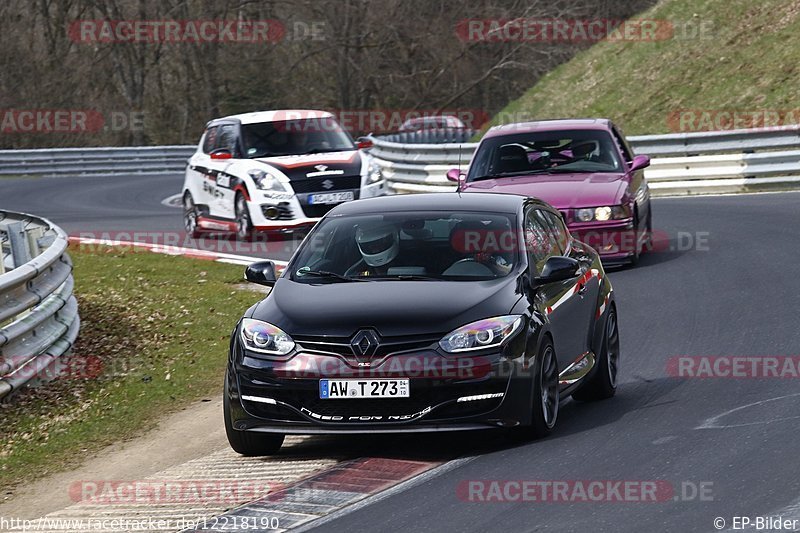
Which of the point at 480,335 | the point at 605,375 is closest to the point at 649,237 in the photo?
the point at 605,375

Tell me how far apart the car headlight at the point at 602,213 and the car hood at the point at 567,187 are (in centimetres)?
5

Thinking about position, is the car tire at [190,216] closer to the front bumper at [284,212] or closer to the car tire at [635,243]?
the front bumper at [284,212]

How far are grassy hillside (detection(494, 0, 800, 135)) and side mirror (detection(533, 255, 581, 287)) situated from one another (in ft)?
72.1

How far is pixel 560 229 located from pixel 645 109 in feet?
80.2

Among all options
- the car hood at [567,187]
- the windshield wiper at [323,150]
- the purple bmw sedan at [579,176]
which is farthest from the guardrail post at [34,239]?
the windshield wiper at [323,150]

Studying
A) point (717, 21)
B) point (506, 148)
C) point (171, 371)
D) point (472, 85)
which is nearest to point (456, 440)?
point (171, 371)

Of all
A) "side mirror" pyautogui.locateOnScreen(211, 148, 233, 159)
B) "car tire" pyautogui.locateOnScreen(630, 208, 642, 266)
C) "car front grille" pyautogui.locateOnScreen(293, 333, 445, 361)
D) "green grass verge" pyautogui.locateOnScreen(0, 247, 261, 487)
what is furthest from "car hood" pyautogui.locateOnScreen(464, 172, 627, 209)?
"car front grille" pyautogui.locateOnScreen(293, 333, 445, 361)

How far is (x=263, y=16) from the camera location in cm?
5278

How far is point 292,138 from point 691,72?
51.3 feet

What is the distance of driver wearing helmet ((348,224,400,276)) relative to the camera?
28.5 ft

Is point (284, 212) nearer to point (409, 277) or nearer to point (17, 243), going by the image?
point (17, 243)

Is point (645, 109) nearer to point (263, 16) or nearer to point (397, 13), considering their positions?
point (397, 13)

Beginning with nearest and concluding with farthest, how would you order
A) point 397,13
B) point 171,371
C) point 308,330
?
point 308,330, point 171,371, point 397,13

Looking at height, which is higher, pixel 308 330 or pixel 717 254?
pixel 308 330
